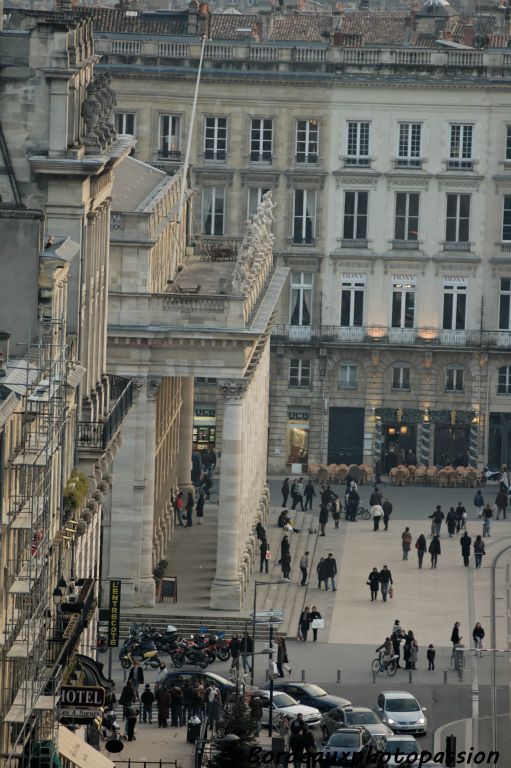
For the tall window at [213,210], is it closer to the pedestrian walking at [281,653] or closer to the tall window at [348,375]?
the tall window at [348,375]

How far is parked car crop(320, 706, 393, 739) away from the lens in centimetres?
9006

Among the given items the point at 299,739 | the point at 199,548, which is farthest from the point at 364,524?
the point at 299,739

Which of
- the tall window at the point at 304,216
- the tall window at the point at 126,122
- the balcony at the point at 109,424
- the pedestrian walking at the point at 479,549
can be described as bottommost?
the pedestrian walking at the point at 479,549

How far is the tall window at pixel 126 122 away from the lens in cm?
14362

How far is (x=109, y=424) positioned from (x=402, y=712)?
14799 mm

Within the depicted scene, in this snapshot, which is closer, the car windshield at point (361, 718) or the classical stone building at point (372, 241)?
the car windshield at point (361, 718)

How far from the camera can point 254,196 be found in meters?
145

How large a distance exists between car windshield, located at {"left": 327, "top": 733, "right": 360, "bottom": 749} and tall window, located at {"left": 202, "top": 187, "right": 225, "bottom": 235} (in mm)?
59439

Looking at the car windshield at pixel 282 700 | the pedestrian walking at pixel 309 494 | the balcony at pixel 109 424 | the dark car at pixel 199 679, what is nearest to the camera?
the balcony at pixel 109 424

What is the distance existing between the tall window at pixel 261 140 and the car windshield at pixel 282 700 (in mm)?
53915

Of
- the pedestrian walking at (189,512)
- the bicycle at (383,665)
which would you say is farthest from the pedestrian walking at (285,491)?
the bicycle at (383,665)

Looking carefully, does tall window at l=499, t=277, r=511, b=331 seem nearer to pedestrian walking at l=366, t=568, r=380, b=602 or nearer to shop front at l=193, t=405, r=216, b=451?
shop front at l=193, t=405, r=216, b=451

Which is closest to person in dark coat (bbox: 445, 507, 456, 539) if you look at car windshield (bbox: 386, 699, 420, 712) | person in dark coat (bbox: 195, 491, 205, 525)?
person in dark coat (bbox: 195, 491, 205, 525)

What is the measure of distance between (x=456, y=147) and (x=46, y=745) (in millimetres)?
80829
